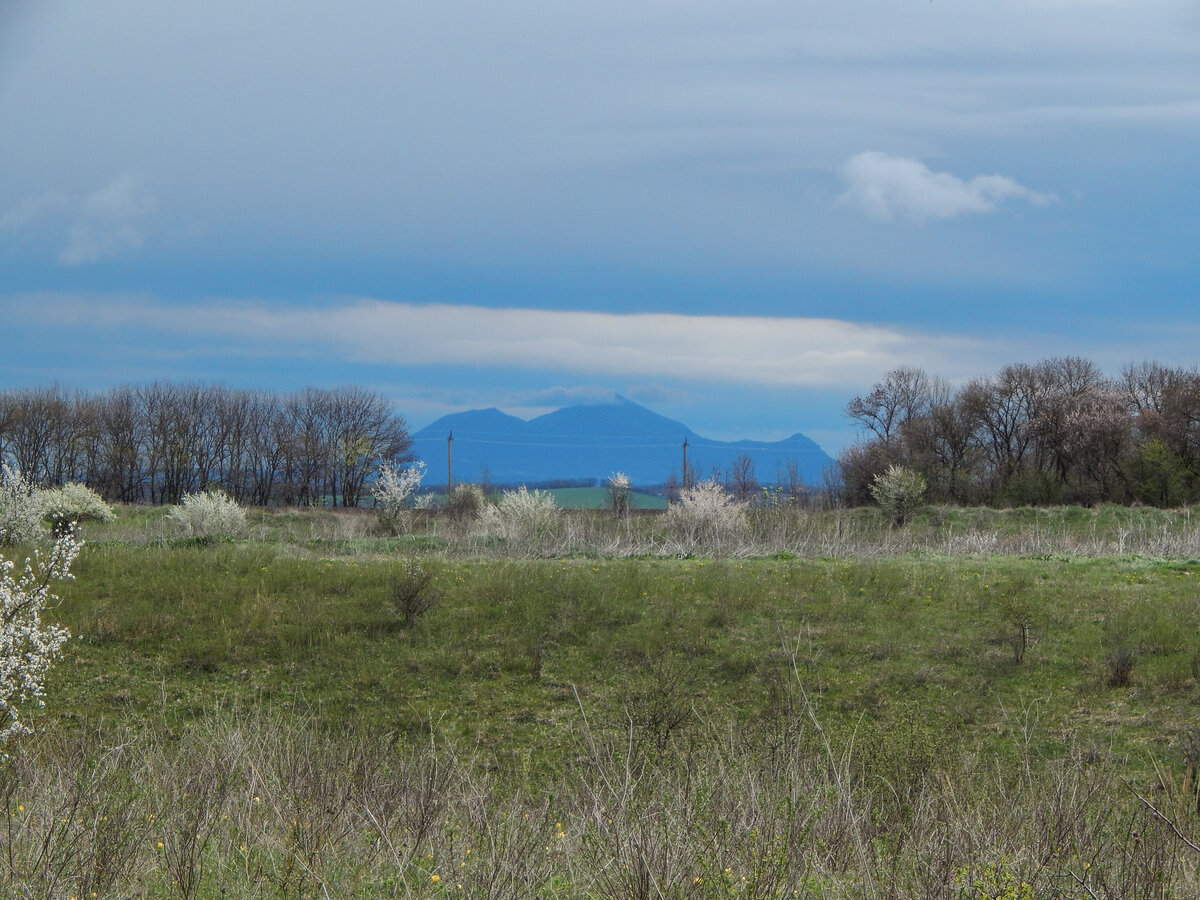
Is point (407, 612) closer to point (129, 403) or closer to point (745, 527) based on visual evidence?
point (745, 527)

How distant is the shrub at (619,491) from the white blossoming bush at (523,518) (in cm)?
646

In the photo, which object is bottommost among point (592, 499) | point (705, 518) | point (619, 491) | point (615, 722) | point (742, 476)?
point (615, 722)

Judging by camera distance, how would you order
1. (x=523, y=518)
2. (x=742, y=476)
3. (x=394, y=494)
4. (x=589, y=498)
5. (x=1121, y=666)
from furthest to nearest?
(x=742, y=476) → (x=589, y=498) → (x=394, y=494) → (x=523, y=518) → (x=1121, y=666)

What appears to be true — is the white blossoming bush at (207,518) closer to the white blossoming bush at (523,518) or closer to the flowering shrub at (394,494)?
the flowering shrub at (394,494)

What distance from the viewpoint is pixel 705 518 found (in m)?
26.2

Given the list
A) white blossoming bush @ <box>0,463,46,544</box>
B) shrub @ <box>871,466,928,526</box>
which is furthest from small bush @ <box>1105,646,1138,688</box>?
shrub @ <box>871,466,928,526</box>

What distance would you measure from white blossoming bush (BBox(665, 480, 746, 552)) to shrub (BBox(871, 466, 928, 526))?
11.3 meters

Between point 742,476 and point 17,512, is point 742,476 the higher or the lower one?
the higher one

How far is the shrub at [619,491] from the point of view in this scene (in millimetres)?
32781

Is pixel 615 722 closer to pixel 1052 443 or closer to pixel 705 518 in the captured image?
pixel 705 518

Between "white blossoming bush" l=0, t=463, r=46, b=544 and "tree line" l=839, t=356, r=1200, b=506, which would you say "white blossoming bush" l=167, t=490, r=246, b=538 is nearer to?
"white blossoming bush" l=0, t=463, r=46, b=544

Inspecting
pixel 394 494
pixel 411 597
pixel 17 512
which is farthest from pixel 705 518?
pixel 17 512

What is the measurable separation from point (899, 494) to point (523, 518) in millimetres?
17884

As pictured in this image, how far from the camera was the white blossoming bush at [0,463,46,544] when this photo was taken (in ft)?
72.0
